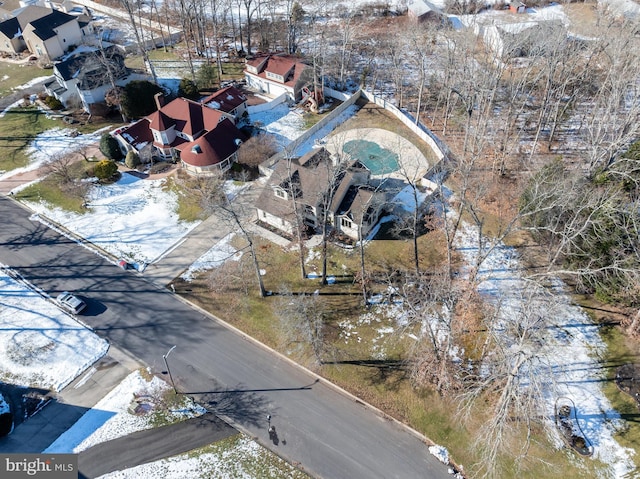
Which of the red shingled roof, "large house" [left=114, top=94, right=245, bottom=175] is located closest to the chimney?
"large house" [left=114, top=94, right=245, bottom=175]

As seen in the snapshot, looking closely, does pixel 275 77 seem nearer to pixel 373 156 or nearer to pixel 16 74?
pixel 373 156

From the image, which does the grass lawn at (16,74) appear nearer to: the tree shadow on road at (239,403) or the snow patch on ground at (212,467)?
the tree shadow on road at (239,403)

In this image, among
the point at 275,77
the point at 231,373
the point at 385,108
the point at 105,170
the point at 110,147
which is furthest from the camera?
the point at 275,77

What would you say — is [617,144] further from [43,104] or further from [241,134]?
[43,104]

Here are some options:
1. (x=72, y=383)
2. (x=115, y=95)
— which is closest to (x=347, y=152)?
(x=115, y=95)

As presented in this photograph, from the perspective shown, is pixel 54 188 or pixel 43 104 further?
pixel 43 104

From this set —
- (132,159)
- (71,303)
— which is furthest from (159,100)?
(71,303)

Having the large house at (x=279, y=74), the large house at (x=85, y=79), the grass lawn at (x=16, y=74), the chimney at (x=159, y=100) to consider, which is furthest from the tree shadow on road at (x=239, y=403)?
the grass lawn at (x=16, y=74)

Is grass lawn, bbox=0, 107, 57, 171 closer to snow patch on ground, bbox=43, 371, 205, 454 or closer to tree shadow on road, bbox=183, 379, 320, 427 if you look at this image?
snow patch on ground, bbox=43, 371, 205, 454
